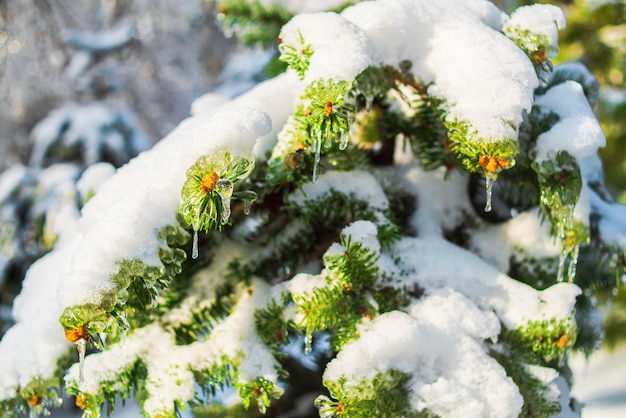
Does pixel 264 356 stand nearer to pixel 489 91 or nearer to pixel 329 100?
pixel 329 100

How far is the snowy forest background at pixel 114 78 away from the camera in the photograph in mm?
2875

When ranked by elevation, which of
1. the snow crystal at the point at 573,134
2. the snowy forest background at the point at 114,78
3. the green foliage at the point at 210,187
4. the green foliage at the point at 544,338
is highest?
the green foliage at the point at 210,187

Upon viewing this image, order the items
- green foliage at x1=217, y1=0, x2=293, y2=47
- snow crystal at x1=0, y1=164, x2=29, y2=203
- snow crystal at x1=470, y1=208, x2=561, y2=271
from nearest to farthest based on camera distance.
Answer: snow crystal at x1=470, y1=208, x2=561, y2=271 < green foliage at x1=217, y1=0, x2=293, y2=47 < snow crystal at x1=0, y1=164, x2=29, y2=203

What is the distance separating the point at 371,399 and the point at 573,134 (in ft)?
1.64

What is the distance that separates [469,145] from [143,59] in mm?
4705

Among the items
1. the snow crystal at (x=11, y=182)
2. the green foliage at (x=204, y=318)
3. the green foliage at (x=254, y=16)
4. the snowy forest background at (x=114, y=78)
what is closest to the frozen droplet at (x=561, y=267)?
the green foliage at (x=204, y=318)

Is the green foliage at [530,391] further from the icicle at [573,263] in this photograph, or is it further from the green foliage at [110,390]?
the green foliage at [110,390]

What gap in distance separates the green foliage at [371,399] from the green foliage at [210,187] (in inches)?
11.1

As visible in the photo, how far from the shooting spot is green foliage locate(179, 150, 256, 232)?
67 centimetres

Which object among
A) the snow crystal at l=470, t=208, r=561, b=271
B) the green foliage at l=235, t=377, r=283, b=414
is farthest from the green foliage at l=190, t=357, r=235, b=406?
the snow crystal at l=470, t=208, r=561, b=271

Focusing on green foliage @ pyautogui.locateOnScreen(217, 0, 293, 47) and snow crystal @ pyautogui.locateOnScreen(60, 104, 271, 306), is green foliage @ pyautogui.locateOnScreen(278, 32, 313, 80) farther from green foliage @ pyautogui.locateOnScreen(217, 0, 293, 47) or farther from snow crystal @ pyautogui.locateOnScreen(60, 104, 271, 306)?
green foliage @ pyautogui.locateOnScreen(217, 0, 293, 47)

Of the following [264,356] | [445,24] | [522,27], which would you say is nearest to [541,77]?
[522,27]

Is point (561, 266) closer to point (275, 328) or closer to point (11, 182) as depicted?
point (275, 328)

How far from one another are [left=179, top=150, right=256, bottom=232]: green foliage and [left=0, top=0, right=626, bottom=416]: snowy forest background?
1.98 meters
